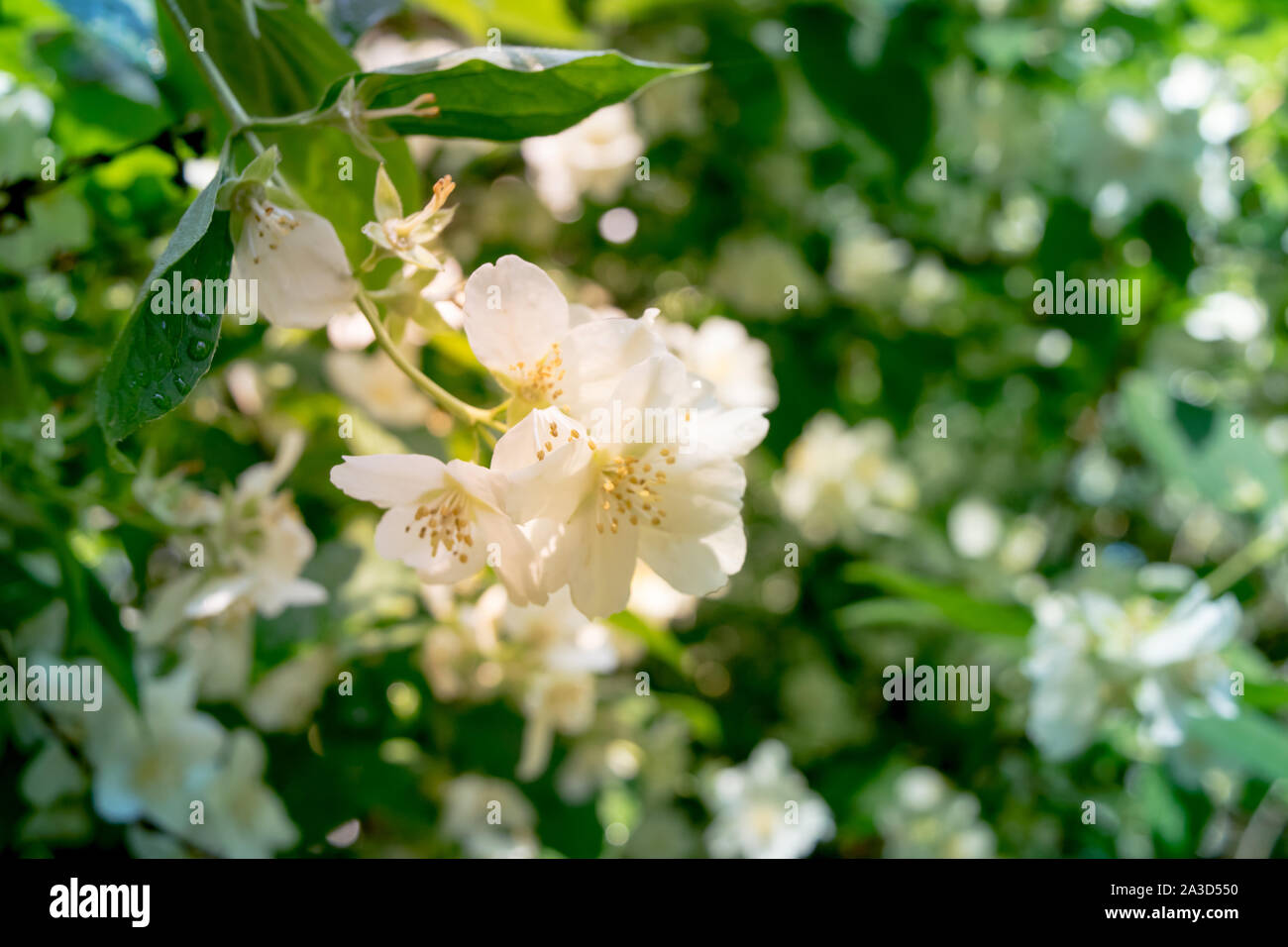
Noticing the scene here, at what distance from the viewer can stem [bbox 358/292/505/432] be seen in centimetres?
51

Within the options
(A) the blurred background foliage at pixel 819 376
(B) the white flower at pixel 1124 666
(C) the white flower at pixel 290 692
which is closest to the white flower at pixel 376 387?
(A) the blurred background foliage at pixel 819 376

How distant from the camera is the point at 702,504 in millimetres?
563

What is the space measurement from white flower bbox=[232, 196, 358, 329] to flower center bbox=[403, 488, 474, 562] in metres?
0.12

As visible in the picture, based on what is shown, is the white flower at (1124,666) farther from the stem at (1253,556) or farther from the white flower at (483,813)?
the white flower at (483,813)

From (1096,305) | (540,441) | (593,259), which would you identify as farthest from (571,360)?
(1096,305)

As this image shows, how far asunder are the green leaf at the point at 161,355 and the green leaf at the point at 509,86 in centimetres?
12

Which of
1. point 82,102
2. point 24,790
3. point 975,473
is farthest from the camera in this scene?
point 975,473

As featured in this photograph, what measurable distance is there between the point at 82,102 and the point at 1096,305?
1.62 metres

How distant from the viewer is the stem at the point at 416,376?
0.51m

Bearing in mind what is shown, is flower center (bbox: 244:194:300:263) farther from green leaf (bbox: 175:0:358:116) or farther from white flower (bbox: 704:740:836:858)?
white flower (bbox: 704:740:836:858)

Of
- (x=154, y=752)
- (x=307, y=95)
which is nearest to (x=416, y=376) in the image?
(x=307, y=95)
